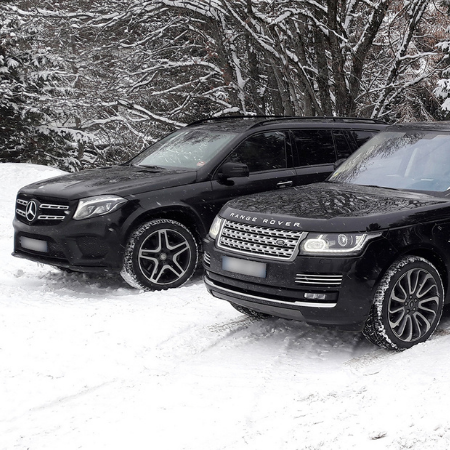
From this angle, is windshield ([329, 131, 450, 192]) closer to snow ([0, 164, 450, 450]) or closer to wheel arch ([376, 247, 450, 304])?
wheel arch ([376, 247, 450, 304])

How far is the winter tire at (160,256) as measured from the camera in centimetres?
701

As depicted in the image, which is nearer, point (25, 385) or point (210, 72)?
point (25, 385)

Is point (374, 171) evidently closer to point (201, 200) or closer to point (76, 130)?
point (201, 200)

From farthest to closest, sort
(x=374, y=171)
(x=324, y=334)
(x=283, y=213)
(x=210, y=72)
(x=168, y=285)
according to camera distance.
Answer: (x=210, y=72)
(x=168, y=285)
(x=374, y=171)
(x=324, y=334)
(x=283, y=213)

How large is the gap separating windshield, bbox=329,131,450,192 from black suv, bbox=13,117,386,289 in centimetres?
134

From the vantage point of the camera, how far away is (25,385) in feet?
15.0

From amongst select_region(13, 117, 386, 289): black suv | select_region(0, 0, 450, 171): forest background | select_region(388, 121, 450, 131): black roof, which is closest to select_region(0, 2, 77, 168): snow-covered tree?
select_region(0, 0, 450, 171): forest background

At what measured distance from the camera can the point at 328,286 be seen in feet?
16.0

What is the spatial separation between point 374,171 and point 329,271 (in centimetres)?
178

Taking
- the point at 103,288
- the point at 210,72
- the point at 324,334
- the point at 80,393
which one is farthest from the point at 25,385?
the point at 210,72

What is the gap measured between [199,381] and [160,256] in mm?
2712

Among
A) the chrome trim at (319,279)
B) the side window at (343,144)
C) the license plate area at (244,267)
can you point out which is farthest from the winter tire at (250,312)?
the side window at (343,144)

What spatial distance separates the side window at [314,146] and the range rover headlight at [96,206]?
2475 mm

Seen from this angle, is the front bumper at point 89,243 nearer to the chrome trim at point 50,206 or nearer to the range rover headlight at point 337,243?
the chrome trim at point 50,206
